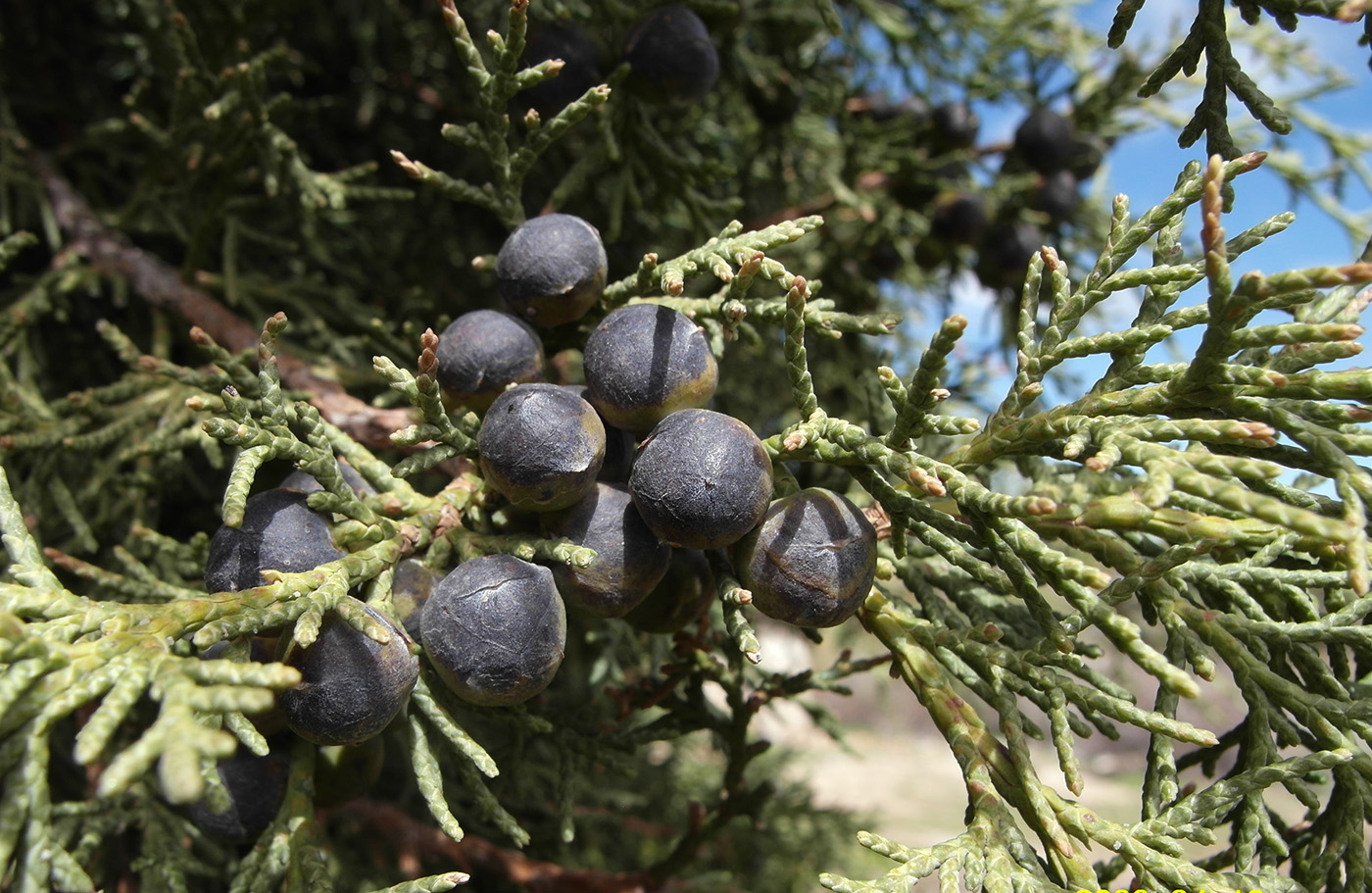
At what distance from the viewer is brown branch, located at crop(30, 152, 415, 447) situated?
2.09m

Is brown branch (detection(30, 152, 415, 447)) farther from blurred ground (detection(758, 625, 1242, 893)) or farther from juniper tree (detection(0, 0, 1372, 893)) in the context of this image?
blurred ground (detection(758, 625, 1242, 893))

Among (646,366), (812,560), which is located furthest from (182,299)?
(812,560)

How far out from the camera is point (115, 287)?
99.3 inches

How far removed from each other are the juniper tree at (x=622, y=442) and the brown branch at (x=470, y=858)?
2cm

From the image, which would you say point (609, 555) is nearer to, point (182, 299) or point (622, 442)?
point (622, 442)

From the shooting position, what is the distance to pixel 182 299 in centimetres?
253

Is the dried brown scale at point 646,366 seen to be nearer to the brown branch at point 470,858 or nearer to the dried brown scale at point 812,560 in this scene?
the dried brown scale at point 812,560

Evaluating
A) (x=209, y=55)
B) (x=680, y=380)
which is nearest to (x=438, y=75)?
(x=209, y=55)

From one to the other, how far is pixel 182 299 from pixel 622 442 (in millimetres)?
1643

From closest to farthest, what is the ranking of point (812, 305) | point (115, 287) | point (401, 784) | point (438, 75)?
point (812, 305) → point (115, 287) → point (401, 784) → point (438, 75)

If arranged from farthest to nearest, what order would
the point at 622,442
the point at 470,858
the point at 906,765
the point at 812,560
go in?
the point at 906,765 < the point at 470,858 < the point at 622,442 < the point at 812,560

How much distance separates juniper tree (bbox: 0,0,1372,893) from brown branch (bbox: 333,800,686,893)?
0.02 m

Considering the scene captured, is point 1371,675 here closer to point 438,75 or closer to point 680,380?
point 680,380

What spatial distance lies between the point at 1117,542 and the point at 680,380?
0.85 metres
